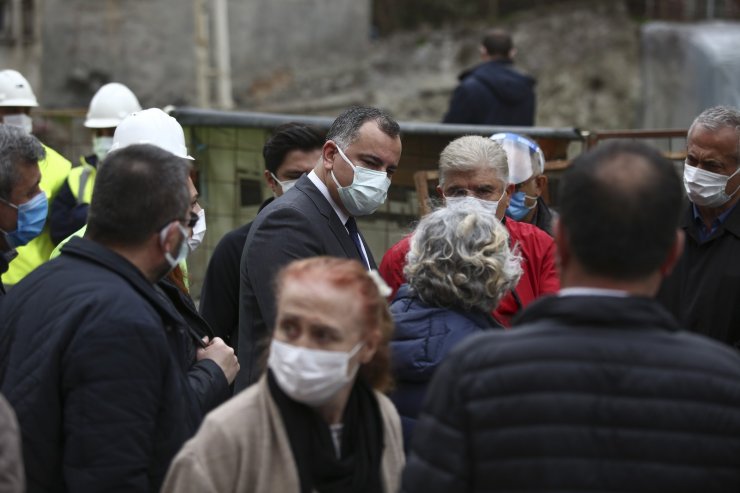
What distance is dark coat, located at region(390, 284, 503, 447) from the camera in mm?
3781

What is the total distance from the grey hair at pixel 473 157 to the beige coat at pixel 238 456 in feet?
7.99

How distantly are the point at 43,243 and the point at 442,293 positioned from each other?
148 inches

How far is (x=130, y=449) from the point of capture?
324cm

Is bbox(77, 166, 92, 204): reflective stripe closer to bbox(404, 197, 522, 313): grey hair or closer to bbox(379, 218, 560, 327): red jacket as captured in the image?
bbox(379, 218, 560, 327): red jacket

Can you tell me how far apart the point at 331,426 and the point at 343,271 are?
42cm

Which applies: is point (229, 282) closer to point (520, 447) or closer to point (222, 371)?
point (222, 371)

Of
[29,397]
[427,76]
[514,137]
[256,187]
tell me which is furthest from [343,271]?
[427,76]

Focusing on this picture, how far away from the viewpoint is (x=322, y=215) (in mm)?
4773

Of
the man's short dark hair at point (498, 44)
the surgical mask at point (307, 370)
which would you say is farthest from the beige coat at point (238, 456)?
the man's short dark hair at point (498, 44)

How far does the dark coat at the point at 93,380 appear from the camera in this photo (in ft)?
10.6

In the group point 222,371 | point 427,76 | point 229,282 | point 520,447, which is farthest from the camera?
point 427,76

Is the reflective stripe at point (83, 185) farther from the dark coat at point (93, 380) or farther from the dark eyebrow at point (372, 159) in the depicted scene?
the dark coat at point (93, 380)

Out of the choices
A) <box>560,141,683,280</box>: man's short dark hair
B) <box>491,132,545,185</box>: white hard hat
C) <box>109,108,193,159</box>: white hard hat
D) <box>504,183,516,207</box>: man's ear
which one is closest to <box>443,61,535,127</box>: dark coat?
<box>491,132,545,185</box>: white hard hat

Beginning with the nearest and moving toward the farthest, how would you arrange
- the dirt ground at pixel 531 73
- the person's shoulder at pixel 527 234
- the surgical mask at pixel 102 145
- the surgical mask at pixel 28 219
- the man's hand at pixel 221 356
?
the man's hand at pixel 221 356 → the surgical mask at pixel 28 219 → the person's shoulder at pixel 527 234 → the surgical mask at pixel 102 145 → the dirt ground at pixel 531 73
